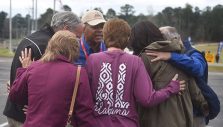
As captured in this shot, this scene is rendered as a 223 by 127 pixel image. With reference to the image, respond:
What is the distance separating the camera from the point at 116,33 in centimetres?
380

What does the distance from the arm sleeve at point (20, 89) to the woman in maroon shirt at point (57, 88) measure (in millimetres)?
75

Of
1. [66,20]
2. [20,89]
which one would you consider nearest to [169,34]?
[66,20]

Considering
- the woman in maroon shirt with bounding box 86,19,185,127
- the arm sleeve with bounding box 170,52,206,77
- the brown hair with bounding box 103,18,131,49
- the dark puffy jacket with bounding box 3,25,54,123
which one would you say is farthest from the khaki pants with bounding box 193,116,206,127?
the dark puffy jacket with bounding box 3,25,54,123

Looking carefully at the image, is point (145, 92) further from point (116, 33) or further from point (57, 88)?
point (57, 88)

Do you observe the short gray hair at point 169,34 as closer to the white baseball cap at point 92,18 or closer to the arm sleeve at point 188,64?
the arm sleeve at point 188,64

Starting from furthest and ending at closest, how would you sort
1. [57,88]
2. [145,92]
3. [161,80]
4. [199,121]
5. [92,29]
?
[92,29], [199,121], [161,80], [145,92], [57,88]

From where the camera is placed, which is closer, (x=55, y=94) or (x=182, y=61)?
(x=55, y=94)

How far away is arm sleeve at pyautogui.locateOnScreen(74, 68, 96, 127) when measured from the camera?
3623mm

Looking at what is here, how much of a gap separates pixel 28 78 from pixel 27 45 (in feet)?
2.28

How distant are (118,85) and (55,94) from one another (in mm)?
500

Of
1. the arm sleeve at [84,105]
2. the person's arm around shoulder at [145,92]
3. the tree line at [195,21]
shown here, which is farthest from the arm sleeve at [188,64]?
the tree line at [195,21]

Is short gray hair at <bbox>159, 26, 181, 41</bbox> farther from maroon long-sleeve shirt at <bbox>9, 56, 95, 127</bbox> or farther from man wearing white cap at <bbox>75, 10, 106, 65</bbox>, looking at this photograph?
maroon long-sleeve shirt at <bbox>9, 56, 95, 127</bbox>

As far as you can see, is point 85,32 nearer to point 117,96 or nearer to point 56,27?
point 56,27

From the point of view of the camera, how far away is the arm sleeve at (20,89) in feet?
12.3
